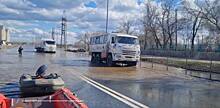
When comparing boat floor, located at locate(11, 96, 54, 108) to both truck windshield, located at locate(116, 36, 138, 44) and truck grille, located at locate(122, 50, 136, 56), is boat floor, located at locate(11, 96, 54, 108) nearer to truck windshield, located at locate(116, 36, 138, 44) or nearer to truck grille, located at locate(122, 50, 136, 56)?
truck grille, located at locate(122, 50, 136, 56)

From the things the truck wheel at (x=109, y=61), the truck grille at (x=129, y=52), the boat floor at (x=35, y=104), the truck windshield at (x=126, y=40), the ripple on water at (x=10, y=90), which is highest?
the truck windshield at (x=126, y=40)

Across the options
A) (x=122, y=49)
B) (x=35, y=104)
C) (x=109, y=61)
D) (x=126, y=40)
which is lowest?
(x=35, y=104)

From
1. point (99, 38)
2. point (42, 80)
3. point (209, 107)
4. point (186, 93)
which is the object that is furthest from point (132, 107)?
point (99, 38)

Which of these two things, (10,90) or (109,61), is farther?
(109,61)

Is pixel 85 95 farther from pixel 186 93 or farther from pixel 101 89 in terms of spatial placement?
pixel 186 93

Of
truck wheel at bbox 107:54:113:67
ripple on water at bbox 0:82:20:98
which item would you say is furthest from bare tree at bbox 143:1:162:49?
ripple on water at bbox 0:82:20:98

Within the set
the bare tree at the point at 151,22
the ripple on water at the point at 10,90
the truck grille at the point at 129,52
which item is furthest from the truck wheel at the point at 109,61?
the bare tree at the point at 151,22

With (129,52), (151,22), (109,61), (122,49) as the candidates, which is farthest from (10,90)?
(151,22)

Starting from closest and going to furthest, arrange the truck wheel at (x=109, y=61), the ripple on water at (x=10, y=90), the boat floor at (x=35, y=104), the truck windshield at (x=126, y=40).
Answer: the boat floor at (x=35, y=104) → the ripple on water at (x=10, y=90) → the truck windshield at (x=126, y=40) → the truck wheel at (x=109, y=61)

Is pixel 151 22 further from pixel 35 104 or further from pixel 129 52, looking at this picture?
pixel 35 104

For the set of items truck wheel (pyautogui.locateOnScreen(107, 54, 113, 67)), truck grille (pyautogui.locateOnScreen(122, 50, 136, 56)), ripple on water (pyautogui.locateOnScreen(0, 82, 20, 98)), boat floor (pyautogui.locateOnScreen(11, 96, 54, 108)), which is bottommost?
ripple on water (pyautogui.locateOnScreen(0, 82, 20, 98))

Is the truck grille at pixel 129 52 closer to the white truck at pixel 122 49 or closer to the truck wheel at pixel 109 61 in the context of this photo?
the white truck at pixel 122 49

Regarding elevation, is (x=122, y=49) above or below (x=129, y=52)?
above

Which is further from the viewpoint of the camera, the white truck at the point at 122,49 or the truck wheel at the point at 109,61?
the truck wheel at the point at 109,61
